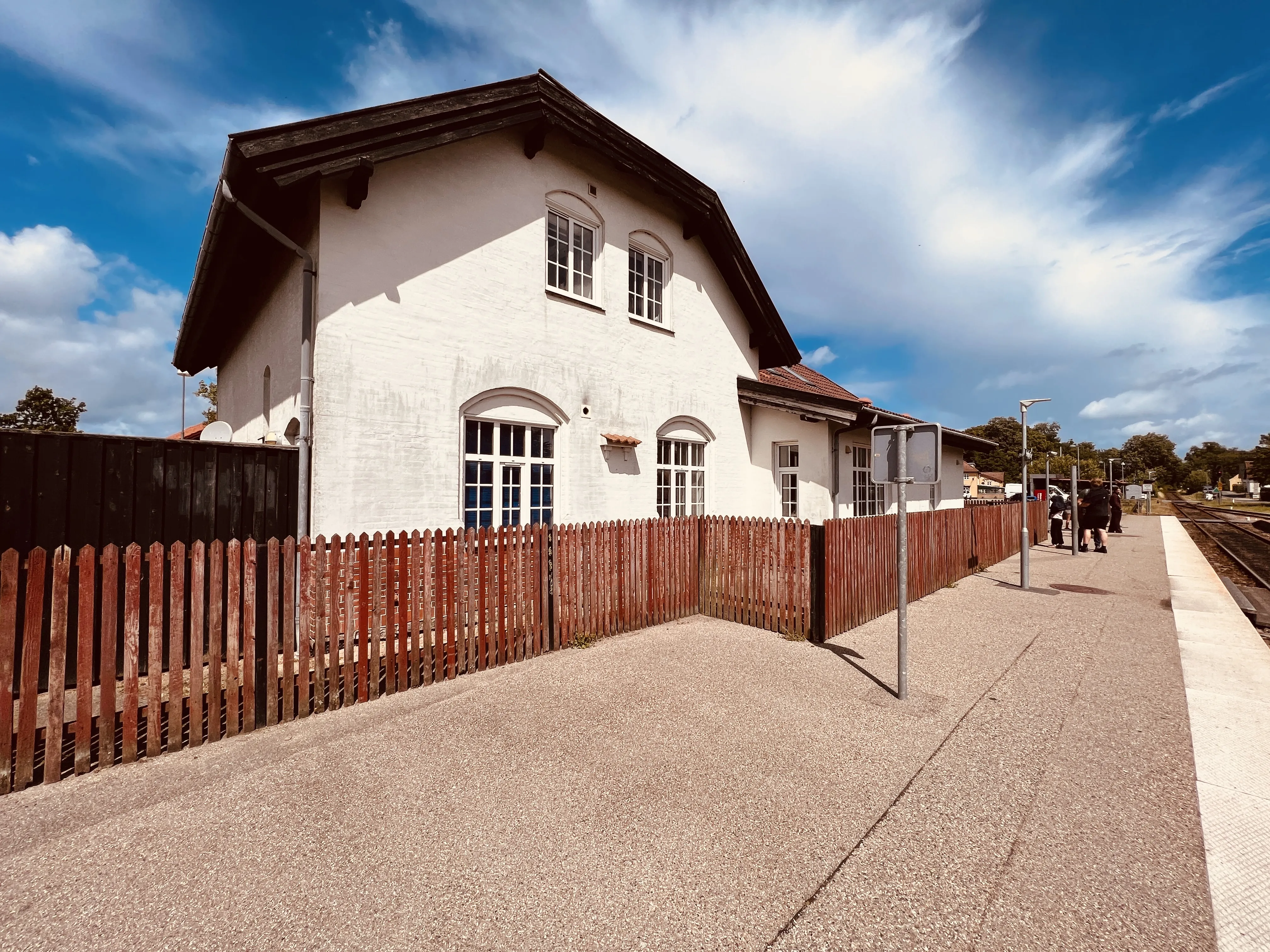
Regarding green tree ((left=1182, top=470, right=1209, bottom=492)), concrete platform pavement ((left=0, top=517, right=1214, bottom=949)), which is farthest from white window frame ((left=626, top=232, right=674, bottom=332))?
green tree ((left=1182, top=470, right=1209, bottom=492))

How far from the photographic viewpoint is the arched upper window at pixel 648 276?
9.43m

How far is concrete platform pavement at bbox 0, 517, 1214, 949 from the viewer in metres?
2.36

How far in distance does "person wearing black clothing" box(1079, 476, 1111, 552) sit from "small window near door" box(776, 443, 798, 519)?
11533mm

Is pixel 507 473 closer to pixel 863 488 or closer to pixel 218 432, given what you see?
pixel 218 432

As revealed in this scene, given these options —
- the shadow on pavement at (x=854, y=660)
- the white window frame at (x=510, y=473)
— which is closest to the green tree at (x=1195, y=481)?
the shadow on pavement at (x=854, y=660)

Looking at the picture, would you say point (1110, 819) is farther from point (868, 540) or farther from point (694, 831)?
point (868, 540)

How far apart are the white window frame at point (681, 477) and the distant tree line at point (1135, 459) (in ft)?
214

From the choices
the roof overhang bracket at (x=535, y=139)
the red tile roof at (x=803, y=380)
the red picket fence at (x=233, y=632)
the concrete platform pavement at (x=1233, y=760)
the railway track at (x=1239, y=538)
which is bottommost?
the railway track at (x=1239, y=538)

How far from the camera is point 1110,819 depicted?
3096 millimetres

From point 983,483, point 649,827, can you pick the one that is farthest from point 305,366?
point 983,483

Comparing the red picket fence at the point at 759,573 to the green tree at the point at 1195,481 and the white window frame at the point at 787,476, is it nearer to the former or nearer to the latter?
the white window frame at the point at 787,476

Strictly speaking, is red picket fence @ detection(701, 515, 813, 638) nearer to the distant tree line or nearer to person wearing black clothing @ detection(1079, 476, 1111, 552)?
person wearing black clothing @ detection(1079, 476, 1111, 552)

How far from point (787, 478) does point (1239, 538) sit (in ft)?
89.2

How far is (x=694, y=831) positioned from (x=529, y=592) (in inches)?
136
